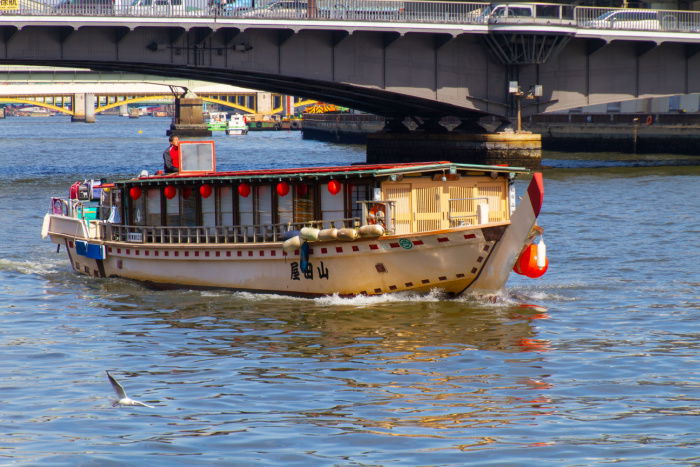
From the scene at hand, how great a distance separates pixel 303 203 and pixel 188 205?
3402mm

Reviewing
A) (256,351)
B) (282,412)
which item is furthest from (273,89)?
(282,412)

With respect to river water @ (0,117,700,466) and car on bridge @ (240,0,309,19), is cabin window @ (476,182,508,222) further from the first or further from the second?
car on bridge @ (240,0,309,19)

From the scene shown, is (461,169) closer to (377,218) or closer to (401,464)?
(377,218)

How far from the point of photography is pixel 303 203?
2433cm

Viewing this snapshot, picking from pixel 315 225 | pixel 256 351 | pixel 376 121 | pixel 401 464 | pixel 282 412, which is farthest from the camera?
pixel 376 121

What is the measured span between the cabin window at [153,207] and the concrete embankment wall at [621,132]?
175ft

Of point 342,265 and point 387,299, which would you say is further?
point 387,299

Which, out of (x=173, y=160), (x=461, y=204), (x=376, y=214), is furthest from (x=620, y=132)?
(x=376, y=214)

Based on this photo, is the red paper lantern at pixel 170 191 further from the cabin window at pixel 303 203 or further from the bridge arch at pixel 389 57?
the bridge arch at pixel 389 57

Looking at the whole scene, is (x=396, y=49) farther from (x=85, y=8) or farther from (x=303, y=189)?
(x=303, y=189)

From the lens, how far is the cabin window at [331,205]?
2378 cm

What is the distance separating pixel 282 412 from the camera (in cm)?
1506

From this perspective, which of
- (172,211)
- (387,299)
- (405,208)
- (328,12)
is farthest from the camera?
(328,12)

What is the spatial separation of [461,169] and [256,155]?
68.4 meters
